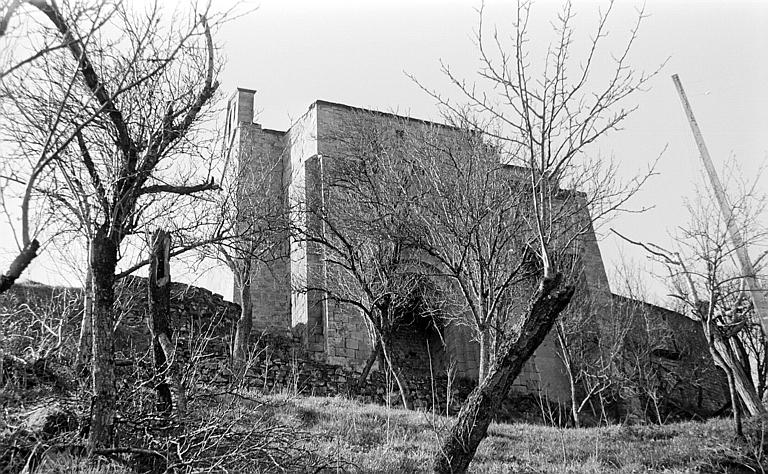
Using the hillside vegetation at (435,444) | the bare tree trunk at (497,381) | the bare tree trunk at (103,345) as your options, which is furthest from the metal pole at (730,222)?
the bare tree trunk at (103,345)

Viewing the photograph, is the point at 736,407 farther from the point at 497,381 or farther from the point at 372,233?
the point at 372,233

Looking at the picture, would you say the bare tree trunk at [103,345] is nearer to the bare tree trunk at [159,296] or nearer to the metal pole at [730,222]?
the bare tree trunk at [159,296]

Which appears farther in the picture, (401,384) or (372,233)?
(372,233)

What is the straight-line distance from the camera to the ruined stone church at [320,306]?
1619 cm

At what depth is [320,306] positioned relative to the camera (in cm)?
1656

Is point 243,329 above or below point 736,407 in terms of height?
above

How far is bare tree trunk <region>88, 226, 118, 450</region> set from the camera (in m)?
5.52

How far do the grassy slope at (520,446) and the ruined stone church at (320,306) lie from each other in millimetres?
5261

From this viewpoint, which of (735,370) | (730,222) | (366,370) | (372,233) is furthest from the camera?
(366,370)

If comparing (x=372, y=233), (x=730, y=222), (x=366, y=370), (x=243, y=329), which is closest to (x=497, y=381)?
(x=730, y=222)

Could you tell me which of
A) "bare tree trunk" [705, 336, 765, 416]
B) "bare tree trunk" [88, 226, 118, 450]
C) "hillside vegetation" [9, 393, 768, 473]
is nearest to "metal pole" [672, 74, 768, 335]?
"bare tree trunk" [705, 336, 765, 416]

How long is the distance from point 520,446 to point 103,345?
5823 millimetres

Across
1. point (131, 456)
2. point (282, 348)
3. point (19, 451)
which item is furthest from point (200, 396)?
point (282, 348)

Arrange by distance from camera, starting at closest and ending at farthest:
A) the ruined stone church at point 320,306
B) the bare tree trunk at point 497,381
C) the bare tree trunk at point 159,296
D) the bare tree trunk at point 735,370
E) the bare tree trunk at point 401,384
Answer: the bare tree trunk at point 497,381, the bare tree trunk at point 159,296, the bare tree trunk at point 735,370, the bare tree trunk at point 401,384, the ruined stone church at point 320,306
